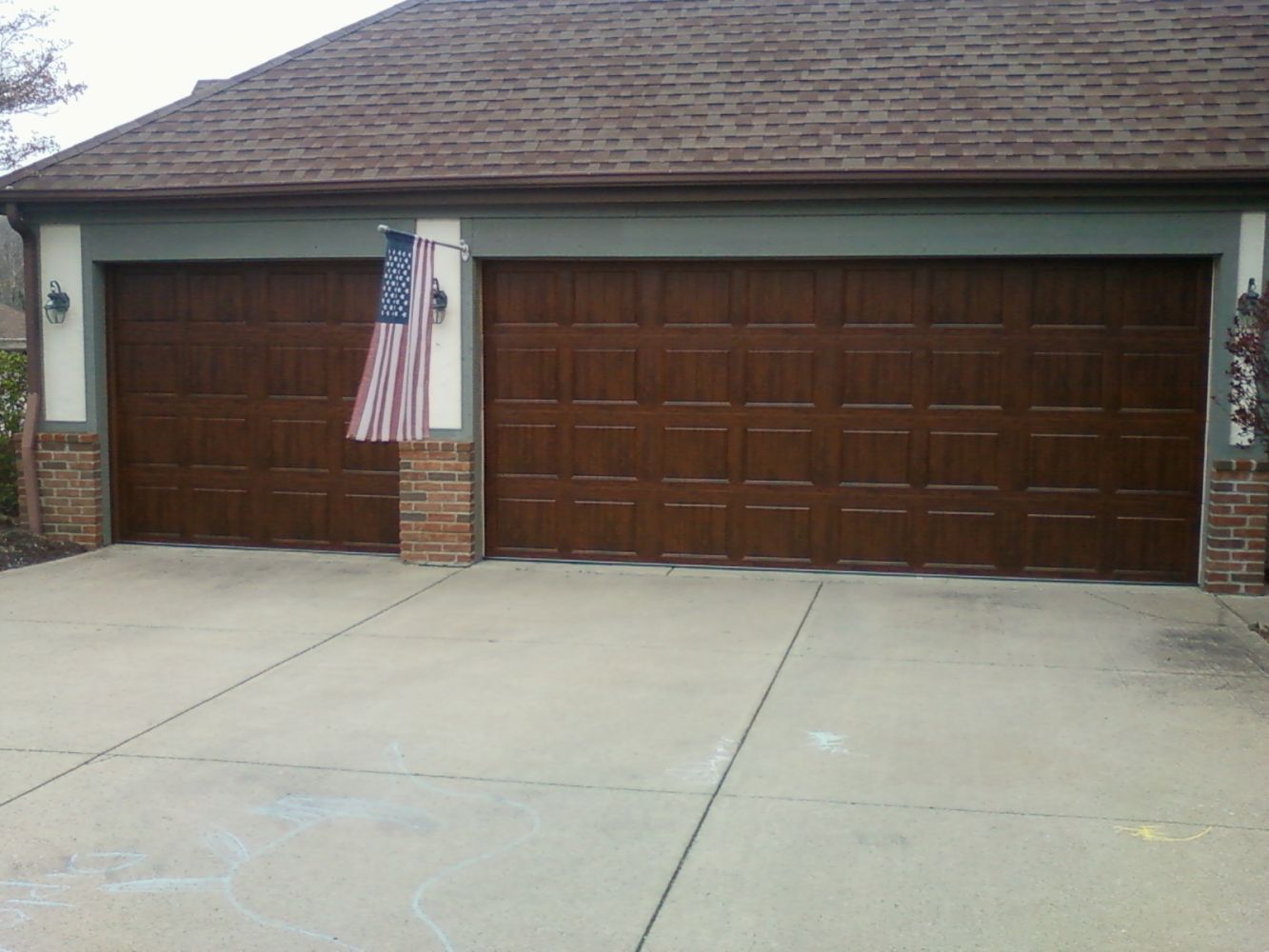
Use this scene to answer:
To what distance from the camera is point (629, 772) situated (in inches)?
238

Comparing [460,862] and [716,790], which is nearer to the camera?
[460,862]

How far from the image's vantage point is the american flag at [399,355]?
31.6 feet

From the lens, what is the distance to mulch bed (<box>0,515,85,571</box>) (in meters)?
11.2

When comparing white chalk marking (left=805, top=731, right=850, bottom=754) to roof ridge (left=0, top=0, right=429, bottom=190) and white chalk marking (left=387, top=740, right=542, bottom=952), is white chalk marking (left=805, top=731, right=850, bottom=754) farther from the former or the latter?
roof ridge (left=0, top=0, right=429, bottom=190)

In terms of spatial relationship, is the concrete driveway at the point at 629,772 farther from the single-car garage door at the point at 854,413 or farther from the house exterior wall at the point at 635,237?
the house exterior wall at the point at 635,237

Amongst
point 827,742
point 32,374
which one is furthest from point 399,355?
point 827,742

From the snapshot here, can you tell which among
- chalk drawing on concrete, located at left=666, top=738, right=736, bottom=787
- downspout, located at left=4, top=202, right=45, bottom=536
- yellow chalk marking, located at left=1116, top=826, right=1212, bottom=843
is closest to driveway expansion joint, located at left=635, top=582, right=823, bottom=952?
chalk drawing on concrete, located at left=666, top=738, right=736, bottom=787

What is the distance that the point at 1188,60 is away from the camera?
10914 mm

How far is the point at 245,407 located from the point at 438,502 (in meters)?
1.97

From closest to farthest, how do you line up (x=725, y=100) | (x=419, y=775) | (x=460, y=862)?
(x=460, y=862)
(x=419, y=775)
(x=725, y=100)

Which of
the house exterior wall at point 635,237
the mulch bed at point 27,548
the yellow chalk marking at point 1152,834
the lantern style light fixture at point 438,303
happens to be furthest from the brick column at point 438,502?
the yellow chalk marking at point 1152,834

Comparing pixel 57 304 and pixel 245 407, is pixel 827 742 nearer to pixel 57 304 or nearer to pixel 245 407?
pixel 245 407

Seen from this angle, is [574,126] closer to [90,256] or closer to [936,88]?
[936,88]

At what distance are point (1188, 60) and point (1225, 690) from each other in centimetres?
582
